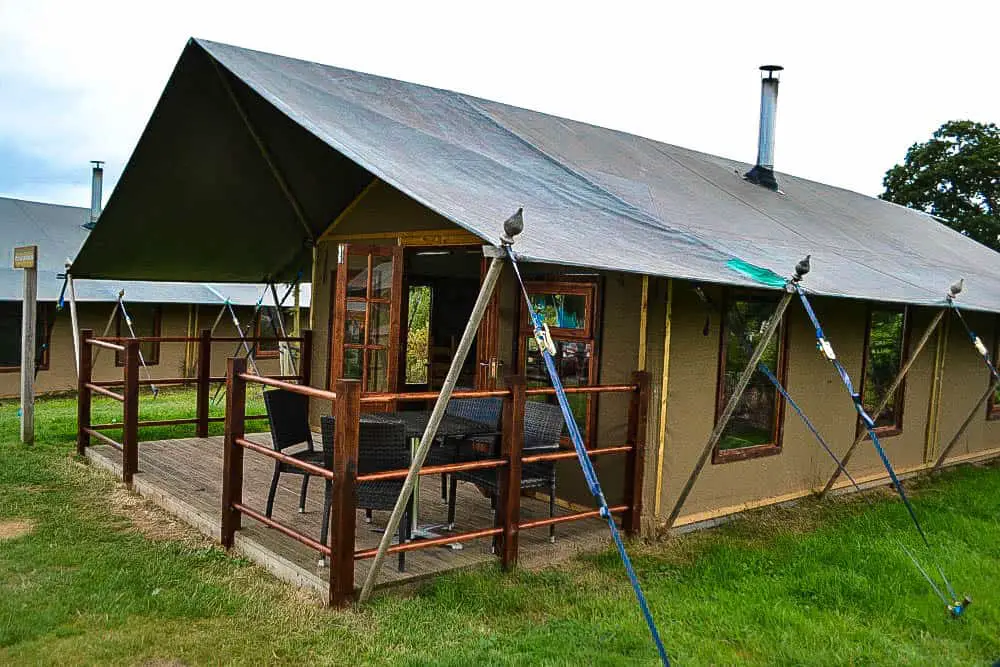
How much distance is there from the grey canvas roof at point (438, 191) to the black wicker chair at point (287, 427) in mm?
1624

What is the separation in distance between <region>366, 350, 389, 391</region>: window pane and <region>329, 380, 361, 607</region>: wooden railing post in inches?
96.2

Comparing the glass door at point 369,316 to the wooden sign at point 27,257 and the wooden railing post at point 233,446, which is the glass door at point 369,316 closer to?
the wooden railing post at point 233,446

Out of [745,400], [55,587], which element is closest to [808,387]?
[745,400]

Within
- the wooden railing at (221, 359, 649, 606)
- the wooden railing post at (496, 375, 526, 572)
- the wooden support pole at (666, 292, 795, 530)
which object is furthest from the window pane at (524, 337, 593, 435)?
the wooden railing post at (496, 375, 526, 572)

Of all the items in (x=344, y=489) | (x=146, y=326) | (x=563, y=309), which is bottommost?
(x=344, y=489)

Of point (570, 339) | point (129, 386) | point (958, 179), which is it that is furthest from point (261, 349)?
point (958, 179)

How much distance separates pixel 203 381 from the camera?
7535mm

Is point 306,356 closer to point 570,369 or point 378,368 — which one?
point 378,368

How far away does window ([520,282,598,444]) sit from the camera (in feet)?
18.6

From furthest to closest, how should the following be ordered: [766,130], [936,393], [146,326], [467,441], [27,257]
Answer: [146,326], [766,130], [936,393], [27,257], [467,441]

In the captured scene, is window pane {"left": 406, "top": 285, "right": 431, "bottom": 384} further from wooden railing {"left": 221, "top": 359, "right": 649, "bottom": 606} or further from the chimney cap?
the chimney cap

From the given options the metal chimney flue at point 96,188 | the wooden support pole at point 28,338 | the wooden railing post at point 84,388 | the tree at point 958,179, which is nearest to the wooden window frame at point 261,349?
the metal chimney flue at point 96,188

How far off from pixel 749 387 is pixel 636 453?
147 cm

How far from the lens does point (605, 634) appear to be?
385 centimetres
